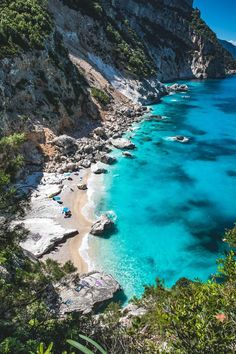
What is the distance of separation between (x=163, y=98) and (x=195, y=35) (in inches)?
3042

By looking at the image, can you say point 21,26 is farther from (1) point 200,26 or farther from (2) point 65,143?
(1) point 200,26

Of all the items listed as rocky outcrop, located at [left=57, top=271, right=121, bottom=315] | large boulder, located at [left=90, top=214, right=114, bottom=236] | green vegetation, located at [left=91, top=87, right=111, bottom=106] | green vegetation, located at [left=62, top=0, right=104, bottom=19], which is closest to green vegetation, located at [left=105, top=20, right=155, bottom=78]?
green vegetation, located at [left=62, top=0, right=104, bottom=19]

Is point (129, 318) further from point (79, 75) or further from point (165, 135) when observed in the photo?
point (79, 75)

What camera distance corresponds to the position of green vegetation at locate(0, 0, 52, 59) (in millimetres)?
50062

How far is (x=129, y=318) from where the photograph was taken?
20703 millimetres

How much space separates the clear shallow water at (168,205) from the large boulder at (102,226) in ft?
2.75

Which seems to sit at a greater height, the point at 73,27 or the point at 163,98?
the point at 73,27

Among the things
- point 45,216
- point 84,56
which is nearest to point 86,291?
point 45,216

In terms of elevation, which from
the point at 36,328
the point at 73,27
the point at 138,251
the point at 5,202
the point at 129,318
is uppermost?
the point at 73,27

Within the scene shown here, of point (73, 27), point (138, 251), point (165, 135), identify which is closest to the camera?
point (138, 251)

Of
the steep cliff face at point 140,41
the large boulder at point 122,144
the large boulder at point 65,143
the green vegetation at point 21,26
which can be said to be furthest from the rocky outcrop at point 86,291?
the steep cliff face at point 140,41

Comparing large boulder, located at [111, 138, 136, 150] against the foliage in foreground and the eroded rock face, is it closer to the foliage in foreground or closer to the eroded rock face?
the eroded rock face

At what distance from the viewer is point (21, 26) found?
5394 cm

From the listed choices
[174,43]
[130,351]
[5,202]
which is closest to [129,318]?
[130,351]
